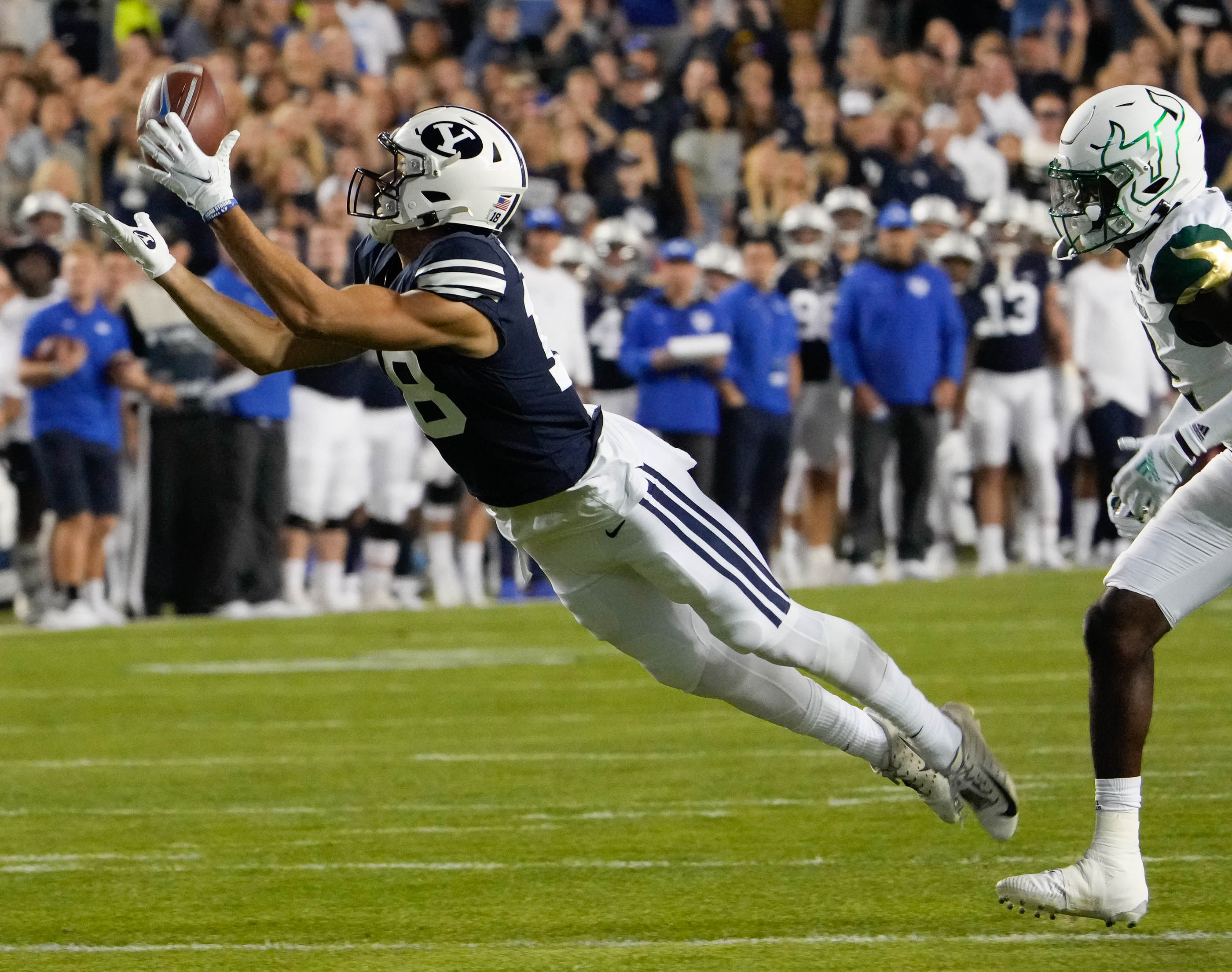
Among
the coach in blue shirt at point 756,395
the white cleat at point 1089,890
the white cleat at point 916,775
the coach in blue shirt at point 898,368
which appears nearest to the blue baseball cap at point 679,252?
the coach in blue shirt at point 756,395

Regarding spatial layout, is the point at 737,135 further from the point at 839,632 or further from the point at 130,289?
the point at 839,632

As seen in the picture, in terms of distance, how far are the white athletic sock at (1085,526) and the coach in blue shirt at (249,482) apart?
5323 mm

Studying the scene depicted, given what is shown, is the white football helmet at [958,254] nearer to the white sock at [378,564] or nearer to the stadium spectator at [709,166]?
the stadium spectator at [709,166]

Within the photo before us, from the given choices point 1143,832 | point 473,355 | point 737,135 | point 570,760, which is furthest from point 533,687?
point 737,135

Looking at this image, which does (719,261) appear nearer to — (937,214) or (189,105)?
(937,214)

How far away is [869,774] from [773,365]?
5941mm

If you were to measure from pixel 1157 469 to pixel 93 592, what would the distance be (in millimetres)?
7650

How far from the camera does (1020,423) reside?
42.2ft

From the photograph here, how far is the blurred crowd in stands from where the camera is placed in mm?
10984

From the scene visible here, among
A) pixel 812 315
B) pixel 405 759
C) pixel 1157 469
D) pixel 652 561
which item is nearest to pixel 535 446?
pixel 652 561

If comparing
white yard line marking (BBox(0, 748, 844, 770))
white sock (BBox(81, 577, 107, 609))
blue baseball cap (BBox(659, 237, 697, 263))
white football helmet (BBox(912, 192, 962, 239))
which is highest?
white football helmet (BBox(912, 192, 962, 239))

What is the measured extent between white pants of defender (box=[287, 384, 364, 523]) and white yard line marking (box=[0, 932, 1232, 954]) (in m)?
7.06

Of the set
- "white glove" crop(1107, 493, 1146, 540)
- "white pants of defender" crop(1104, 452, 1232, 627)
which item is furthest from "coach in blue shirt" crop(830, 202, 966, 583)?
"white pants of defender" crop(1104, 452, 1232, 627)

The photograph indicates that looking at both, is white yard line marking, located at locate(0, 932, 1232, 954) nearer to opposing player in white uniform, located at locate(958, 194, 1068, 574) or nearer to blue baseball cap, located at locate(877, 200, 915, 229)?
blue baseball cap, located at locate(877, 200, 915, 229)
